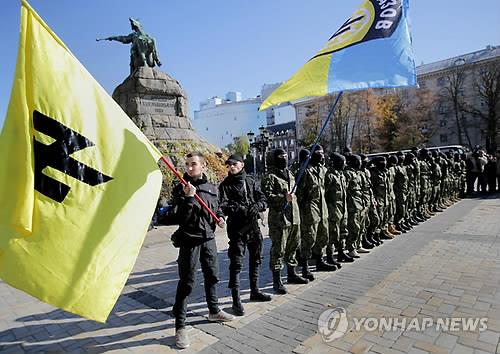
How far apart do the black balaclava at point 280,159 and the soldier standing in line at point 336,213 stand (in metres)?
1.46

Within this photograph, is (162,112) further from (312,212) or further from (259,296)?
(259,296)

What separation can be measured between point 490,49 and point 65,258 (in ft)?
228

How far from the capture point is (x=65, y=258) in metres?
2.37

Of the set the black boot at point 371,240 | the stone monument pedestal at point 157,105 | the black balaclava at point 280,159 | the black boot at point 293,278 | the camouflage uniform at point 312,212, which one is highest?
the stone monument pedestal at point 157,105

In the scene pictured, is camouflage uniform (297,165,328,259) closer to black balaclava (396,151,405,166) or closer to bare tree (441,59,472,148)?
black balaclava (396,151,405,166)

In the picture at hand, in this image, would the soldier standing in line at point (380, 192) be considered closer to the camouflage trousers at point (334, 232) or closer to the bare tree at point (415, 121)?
the camouflage trousers at point (334, 232)

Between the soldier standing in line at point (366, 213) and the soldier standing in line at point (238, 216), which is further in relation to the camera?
the soldier standing in line at point (366, 213)

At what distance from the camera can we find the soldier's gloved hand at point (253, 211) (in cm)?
414

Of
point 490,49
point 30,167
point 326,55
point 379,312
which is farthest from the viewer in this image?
point 490,49

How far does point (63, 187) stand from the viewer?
2445 mm

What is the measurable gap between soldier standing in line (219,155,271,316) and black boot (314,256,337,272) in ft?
5.66

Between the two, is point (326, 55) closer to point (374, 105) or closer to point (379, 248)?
point (379, 248)

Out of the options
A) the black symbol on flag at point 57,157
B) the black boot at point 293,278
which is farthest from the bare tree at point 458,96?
the black symbol on flag at point 57,157

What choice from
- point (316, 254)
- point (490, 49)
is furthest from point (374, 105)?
point (316, 254)
